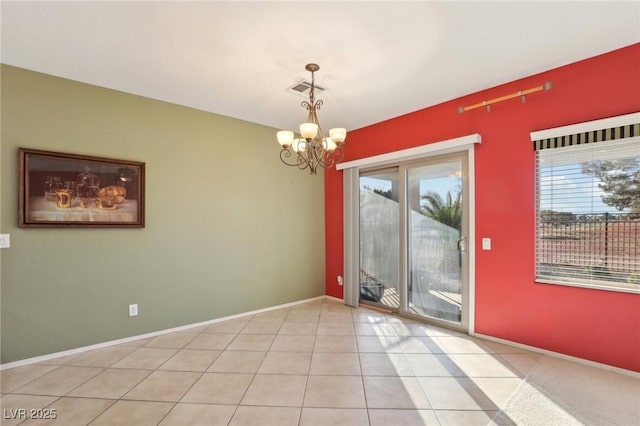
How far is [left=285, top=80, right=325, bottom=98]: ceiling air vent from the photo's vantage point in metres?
2.99

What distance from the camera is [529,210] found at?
9.36 ft

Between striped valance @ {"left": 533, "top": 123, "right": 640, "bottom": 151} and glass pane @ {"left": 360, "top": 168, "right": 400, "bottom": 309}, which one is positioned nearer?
striped valance @ {"left": 533, "top": 123, "right": 640, "bottom": 151}

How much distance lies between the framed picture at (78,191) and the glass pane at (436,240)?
3245 mm

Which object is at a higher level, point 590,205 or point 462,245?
point 590,205

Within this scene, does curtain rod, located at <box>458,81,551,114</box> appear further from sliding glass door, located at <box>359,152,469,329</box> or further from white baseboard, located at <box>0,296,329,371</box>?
white baseboard, located at <box>0,296,329,371</box>

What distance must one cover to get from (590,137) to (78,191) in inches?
185

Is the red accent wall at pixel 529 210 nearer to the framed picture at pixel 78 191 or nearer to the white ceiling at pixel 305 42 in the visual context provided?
the white ceiling at pixel 305 42

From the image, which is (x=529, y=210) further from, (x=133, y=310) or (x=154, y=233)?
(x=133, y=310)

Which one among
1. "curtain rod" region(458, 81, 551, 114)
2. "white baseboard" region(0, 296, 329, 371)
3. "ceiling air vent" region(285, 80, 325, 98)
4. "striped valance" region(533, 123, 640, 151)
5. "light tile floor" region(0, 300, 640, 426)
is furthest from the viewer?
"ceiling air vent" region(285, 80, 325, 98)

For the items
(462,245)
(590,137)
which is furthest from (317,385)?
(590,137)

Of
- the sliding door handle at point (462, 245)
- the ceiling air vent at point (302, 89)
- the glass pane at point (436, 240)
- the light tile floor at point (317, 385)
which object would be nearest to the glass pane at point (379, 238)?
the glass pane at point (436, 240)

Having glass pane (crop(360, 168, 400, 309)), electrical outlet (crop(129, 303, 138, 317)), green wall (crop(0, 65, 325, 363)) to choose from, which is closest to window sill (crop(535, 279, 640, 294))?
glass pane (crop(360, 168, 400, 309))

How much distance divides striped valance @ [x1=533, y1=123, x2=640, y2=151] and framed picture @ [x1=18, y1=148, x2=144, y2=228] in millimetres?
4074

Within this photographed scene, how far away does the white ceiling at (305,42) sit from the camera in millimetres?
2010
